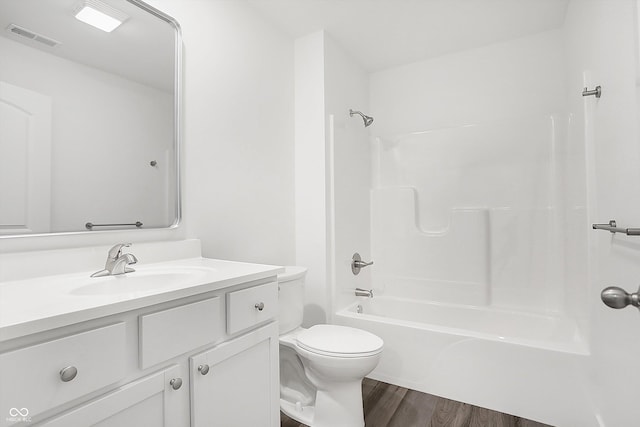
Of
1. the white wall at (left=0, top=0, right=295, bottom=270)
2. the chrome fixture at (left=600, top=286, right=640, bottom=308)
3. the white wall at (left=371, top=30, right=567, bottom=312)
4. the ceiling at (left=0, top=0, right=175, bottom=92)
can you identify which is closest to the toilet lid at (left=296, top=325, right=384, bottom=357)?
the white wall at (left=0, top=0, right=295, bottom=270)

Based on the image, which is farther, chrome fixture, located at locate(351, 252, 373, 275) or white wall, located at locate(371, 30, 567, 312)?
chrome fixture, located at locate(351, 252, 373, 275)

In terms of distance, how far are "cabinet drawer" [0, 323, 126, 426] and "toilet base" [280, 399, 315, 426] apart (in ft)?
3.76

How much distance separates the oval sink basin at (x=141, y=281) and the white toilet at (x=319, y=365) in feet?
1.79

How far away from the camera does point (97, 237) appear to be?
125 cm

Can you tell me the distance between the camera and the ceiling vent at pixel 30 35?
41.8 inches

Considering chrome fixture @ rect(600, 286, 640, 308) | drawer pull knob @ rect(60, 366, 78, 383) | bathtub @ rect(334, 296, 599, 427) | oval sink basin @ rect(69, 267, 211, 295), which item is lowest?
bathtub @ rect(334, 296, 599, 427)

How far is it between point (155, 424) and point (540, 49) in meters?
3.04

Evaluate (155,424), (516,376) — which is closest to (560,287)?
(516,376)

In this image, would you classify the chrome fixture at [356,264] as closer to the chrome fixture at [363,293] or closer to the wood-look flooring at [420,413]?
the chrome fixture at [363,293]

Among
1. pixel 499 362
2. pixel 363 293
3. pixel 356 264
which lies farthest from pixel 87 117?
pixel 499 362

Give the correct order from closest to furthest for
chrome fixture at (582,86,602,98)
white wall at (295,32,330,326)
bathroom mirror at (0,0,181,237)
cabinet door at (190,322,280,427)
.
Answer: cabinet door at (190,322,280,427), bathroom mirror at (0,0,181,237), chrome fixture at (582,86,602,98), white wall at (295,32,330,326)

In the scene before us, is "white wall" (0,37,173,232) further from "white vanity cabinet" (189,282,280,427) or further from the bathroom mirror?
"white vanity cabinet" (189,282,280,427)

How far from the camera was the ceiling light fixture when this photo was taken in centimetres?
123

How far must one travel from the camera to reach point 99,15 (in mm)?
1282
